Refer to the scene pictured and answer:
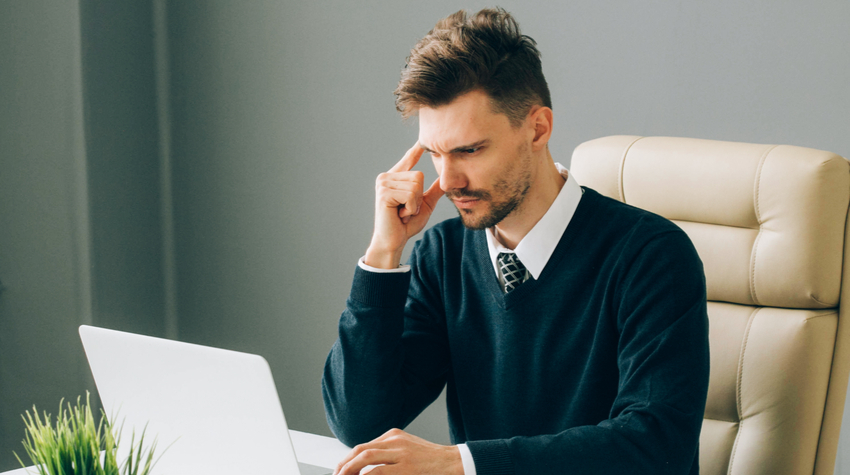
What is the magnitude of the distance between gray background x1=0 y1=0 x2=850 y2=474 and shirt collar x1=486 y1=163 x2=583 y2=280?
0.62 m

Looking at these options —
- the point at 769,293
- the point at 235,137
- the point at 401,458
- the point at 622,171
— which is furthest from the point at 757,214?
the point at 235,137

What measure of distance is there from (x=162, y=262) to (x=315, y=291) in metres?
0.56

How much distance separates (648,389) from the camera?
1009mm

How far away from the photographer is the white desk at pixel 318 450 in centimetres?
114

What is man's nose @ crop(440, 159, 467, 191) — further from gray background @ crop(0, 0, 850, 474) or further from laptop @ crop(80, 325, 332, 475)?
gray background @ crop(0, 0, 850, 474)

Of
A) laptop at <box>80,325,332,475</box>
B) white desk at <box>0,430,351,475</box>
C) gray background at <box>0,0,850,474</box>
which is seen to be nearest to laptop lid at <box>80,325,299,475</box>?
laptop at <box>80,325,332,475</box>

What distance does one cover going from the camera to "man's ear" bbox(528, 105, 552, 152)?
47.6 inches

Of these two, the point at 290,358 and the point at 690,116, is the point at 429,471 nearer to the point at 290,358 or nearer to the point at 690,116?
the point at 690,116

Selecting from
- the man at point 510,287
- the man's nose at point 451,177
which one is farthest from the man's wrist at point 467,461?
the man's nose at point 451,177

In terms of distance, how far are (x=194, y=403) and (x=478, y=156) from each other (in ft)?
1.80

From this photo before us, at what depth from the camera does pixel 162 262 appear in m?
2.48

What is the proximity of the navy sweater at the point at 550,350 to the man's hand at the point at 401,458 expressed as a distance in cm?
3

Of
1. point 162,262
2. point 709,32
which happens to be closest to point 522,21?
point 709,32

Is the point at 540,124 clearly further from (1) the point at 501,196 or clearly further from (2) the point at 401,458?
(2) the point at 401,458
